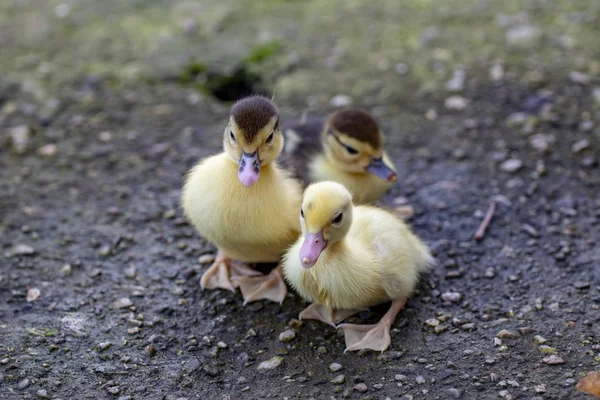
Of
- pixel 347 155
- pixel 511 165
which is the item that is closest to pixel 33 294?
pixel 347 155

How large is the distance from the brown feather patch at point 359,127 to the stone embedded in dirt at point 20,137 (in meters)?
2.33

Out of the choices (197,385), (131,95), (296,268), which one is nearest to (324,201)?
(296,268)

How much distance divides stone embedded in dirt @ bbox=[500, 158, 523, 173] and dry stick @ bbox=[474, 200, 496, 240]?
0.38 meters

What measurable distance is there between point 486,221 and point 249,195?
154 cm

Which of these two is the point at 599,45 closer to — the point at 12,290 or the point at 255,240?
the point at 255,240

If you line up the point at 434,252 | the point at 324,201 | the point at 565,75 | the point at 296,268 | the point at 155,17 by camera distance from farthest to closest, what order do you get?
1. the point at 155,17
2. the point at 565,75
3. the point at 434,252
4. the point at 296,268
5. the point at 324,201

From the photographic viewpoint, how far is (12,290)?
3.62 m

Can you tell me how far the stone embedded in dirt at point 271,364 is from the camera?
3.13m

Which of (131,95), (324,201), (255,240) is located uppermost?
(324,201)

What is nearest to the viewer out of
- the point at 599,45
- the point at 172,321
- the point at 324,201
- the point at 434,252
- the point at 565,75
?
→ the point at 324,201

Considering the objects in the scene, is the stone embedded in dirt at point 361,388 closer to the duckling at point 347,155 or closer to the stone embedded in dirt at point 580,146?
the duckling at point 347,155

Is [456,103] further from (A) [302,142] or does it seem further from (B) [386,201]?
(A) [302,142]

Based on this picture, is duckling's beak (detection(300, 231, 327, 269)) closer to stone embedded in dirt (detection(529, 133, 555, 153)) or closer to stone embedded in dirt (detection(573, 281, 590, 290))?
stone embedded in dirt (detection(573, 281, 590, 290))

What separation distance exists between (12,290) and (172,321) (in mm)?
884
